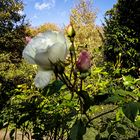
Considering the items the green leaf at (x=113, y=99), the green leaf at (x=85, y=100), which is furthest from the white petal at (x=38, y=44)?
the green leaf at (x=113, y=99)

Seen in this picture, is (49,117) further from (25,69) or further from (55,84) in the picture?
(25,69)

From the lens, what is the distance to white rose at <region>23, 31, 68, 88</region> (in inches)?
39.8

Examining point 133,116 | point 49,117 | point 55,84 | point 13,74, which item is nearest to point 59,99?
point 49,117

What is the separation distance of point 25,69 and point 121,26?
1165cm

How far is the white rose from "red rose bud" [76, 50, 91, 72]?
49 millimetres

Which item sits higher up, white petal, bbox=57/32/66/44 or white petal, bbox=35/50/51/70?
white petal, bbox=57/32/66/44

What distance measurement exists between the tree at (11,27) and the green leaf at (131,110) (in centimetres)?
2013

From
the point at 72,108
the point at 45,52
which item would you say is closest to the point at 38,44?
the point at 45,52

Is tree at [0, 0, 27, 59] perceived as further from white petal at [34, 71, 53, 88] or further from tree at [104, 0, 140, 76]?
white petal at [34, 71, 53, 88]

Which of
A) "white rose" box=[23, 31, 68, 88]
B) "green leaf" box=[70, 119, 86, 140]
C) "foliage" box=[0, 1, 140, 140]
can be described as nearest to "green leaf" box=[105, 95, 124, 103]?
"foliage" box=[0, 1, 140, 140]

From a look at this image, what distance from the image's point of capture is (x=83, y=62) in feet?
A: 3.35

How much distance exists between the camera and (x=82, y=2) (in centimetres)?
2519

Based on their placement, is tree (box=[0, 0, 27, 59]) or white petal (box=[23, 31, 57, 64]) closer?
white petal (box=[23, 31, 57, 64])

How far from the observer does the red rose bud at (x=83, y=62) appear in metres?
1.02
